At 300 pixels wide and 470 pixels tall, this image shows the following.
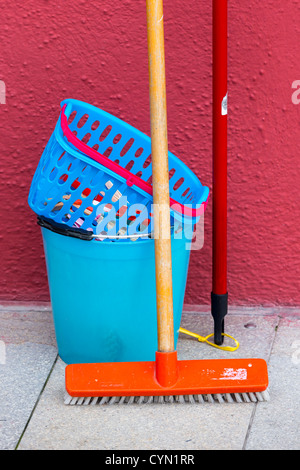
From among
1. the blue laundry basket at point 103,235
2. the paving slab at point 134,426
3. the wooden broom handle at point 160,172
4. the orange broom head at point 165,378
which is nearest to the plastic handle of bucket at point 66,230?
the blue laundry basket at point 103,235

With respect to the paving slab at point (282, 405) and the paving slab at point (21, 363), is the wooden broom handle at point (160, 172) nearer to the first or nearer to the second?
the paving slab at point (282, 405)

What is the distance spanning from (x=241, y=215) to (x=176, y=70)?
542 millimetres

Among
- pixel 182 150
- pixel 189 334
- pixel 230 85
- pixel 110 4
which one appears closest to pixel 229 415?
pixel 189 334

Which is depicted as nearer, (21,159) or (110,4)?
(110,4)

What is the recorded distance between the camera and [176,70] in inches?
89.4

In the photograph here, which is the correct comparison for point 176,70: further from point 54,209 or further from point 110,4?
point 54,209

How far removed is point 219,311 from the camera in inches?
87.7

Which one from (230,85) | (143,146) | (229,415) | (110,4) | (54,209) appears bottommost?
(229,415)

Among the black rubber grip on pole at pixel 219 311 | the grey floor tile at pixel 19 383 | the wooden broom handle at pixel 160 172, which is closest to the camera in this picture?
the wooden broom handle at pixel 160 172

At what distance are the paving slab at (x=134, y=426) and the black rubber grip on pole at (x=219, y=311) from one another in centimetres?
33

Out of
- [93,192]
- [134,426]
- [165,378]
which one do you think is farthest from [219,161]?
[134,426]

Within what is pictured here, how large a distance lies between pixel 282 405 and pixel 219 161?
731 millimetres

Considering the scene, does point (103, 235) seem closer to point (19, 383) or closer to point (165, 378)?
point (165, 378)

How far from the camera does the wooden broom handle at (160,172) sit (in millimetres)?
1798
